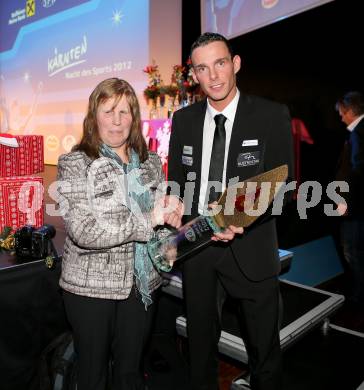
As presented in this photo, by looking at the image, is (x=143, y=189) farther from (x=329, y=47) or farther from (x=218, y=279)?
(x=329, y=47)

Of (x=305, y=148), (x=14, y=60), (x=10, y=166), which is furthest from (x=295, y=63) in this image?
(x=14, y=60)

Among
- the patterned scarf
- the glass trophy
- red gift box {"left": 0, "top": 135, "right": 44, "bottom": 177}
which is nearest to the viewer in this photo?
the glass trophy

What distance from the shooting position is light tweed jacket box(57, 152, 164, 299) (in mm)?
1250

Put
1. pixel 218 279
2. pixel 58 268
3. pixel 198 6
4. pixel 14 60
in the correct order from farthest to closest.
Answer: pixel 14 60 → pixel 198 6 → pixel 58 268 → pixel 218 279

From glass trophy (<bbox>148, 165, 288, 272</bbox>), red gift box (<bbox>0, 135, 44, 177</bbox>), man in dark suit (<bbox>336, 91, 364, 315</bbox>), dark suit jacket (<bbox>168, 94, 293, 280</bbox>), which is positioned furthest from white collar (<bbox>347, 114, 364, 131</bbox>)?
red gift box (<bbox>0, 135, 44, 177</bbox>)

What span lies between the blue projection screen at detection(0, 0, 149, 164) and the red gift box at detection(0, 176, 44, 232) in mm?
2509

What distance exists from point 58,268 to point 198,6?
3.25 meters

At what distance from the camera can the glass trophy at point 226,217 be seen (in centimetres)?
122

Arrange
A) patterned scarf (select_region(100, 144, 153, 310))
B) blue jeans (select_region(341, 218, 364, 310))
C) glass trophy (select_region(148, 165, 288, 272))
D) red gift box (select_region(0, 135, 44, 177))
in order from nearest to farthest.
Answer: glass trophy (select_region(148, 165, 288, 272))
patterned scarf (select_region(100, 144, 153, 310))
red gift box (select_region(0, 135, 44, 177))
blue jeans (select_region(341, 218, 364, 310))

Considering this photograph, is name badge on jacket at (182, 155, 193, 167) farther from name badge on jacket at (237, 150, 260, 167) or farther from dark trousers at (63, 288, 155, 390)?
dark trousers at (63, 288, 155, 390)

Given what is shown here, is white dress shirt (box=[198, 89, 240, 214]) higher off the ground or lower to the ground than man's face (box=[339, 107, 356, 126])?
lower

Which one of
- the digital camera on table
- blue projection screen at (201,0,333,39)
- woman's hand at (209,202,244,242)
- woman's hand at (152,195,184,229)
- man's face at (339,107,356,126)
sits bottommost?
the digital camera on table

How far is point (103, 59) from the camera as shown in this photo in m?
4.74

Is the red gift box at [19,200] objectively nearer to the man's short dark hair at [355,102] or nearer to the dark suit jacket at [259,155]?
the dark suit jacket at [259,155]
